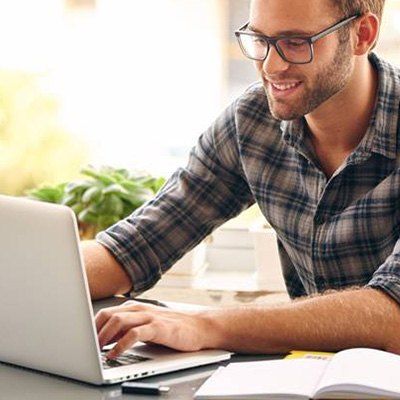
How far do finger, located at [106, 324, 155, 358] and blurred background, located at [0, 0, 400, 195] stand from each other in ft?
5.35

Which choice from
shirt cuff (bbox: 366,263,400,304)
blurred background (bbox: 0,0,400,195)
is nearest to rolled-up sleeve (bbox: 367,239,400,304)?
shirt cuff (bbox: 366,263,400,304)

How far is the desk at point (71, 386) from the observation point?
5.45 ft

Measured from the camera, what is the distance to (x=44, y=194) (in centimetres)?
329

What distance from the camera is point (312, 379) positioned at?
64.7 inches

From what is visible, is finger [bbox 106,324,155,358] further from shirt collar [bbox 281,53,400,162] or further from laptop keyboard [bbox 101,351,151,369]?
shirt collar [bbox 281,53,400,162]

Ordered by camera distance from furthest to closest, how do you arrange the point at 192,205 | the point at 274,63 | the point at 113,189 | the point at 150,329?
the point at 113,189 < the point at 192,205 < the point at 274,63 < the point at 150,329

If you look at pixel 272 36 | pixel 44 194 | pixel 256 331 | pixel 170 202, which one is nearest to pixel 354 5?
pixel 272 36

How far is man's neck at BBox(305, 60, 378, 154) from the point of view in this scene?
2.34 metres

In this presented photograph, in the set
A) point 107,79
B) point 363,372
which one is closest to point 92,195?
point 107,79

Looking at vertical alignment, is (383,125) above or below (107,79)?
above

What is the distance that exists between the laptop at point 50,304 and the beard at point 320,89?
64 centimetres

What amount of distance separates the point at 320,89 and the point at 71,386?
0.87m

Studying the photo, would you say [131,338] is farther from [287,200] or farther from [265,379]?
[287,200]

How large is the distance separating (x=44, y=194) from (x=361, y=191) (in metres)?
1.25
